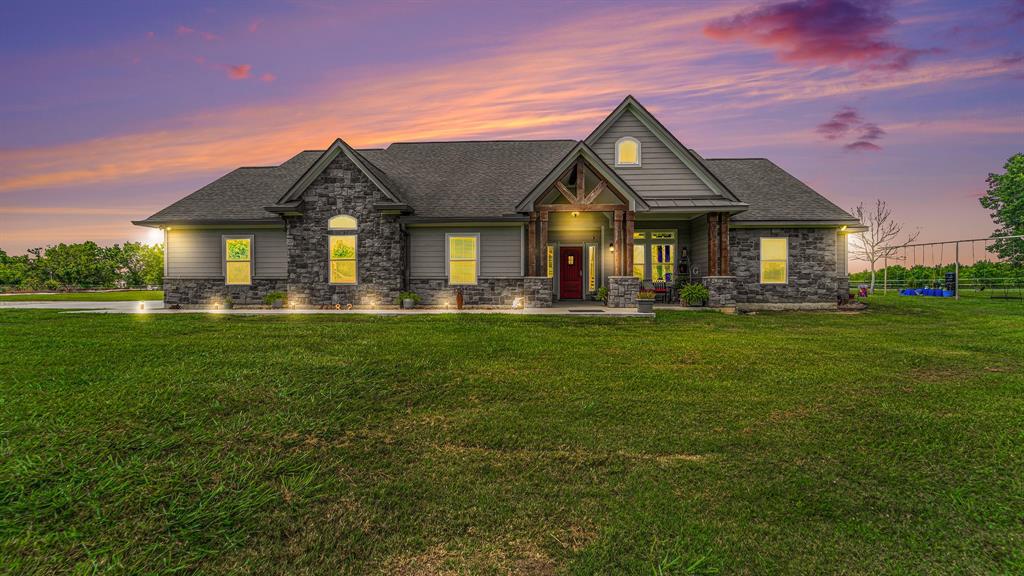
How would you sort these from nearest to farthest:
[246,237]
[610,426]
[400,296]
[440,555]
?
1. [440,555]
2. [610,426]
3. [400,296]
4. [246,237]

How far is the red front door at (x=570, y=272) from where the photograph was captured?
19.5 m

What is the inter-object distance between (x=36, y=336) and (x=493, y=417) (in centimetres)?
1069

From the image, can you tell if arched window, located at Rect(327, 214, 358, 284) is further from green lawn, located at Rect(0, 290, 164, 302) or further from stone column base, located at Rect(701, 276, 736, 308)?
green lawn, located at Rect(0, 290, 164, 302)

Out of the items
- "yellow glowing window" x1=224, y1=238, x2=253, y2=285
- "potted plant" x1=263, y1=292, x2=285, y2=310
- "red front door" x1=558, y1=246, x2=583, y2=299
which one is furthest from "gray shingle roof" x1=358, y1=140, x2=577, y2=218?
"yellow glowing window" x1=224, y1=238, x2=253, y2=285

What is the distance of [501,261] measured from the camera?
57.6ft

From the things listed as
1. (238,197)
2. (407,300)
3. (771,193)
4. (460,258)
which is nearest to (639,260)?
(771,193)

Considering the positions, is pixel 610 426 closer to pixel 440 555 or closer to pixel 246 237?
pixel 440 555

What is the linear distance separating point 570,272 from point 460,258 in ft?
16.1

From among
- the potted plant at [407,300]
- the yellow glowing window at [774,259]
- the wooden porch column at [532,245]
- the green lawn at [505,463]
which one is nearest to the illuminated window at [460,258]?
the potted plant at [407,300]

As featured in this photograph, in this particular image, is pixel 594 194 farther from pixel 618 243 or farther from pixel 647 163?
pixel 647 163

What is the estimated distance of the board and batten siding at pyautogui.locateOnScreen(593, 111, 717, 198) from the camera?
58.1 ft

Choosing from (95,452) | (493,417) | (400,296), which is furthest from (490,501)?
(400,296)

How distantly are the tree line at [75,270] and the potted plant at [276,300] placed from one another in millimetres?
41029

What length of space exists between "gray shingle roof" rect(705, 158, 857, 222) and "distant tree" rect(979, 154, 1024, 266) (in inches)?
1477
